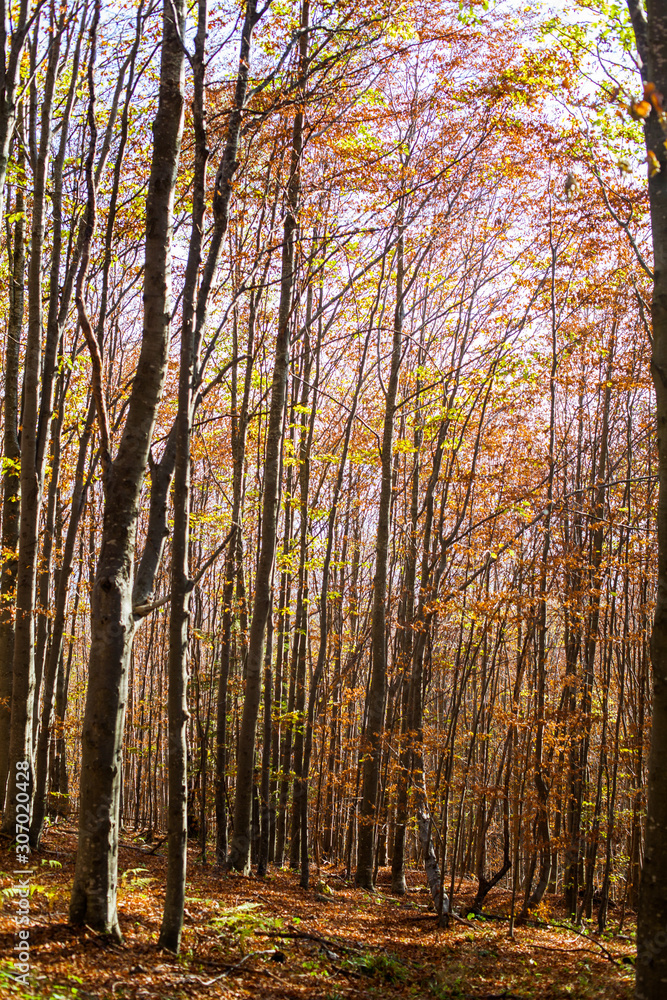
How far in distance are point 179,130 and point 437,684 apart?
2080cm

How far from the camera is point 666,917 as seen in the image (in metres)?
3.45

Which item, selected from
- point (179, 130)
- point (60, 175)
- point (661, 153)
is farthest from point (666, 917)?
point (60, 175)

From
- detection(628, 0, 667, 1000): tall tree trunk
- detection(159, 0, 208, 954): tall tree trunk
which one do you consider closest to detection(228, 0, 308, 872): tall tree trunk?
detection(159, 0, 208, 954): tall tree trunk

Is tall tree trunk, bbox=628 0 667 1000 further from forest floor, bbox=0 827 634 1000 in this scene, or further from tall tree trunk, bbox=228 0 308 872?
tall tree trunk, bbox=228 0 308 872

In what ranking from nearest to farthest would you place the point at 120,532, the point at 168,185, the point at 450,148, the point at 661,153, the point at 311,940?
the point at 661,153 < the point at 120,532 < the point at 168,185 < the point at 311,940 < the point at 450,148

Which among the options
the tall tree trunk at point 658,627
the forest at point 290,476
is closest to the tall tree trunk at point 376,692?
the forest at point 290,476

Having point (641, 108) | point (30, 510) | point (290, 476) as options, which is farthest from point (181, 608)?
point (290, 476)

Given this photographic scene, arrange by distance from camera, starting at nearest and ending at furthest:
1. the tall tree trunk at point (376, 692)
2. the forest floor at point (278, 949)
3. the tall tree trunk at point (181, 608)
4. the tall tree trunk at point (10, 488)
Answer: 1. the forest floor at point (278, 949)
2. the tall tree trunk at point (181, 608)
3. the tall tree trunk at point (10, 488)
4. the tall tree trunk at point (376, 692)

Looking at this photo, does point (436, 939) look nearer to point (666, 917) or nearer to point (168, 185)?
point (666, 917)

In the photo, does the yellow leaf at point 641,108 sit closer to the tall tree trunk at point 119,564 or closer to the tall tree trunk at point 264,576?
the tall tree trunk at point 119,564

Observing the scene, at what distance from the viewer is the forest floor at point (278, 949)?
13.4 ft

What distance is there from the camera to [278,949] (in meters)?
5.55

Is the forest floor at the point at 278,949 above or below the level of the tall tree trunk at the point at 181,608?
below

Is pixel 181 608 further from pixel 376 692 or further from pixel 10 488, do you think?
pixel 376 692
